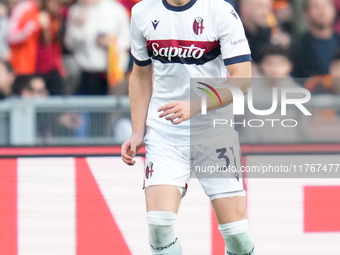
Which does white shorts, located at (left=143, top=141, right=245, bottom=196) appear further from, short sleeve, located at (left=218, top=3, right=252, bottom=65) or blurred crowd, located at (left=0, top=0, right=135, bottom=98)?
blurred crowd, located at (left=0, top=0, right=135, bottom=98)

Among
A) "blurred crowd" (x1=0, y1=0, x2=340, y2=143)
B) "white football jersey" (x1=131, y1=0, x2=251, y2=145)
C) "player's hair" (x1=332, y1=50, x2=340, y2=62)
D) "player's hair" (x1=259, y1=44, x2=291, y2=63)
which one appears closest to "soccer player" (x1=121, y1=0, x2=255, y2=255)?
"white football jersey" (x1=131, y1=0, x2=251, y2=145)

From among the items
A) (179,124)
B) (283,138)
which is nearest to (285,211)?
(283,138)

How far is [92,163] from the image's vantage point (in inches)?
197

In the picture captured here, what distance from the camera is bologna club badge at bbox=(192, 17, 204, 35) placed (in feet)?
12.9

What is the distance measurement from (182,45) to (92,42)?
11.6 ft

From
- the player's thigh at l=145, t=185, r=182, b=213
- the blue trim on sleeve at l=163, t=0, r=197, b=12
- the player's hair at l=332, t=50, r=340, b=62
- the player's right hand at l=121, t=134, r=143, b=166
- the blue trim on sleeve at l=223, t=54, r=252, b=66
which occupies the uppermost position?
the blue trim on sleeve at l=163, t=0, r=197, b=12

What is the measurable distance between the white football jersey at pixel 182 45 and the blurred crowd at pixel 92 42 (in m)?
2.98

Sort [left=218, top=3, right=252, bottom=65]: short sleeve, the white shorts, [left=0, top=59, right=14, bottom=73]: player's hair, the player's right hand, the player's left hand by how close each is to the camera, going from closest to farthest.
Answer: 1. the player's left hand
2. [left=218, top=3, right=252, bottom=65]: short sleeve
3. the white shorts
4. the player's right hand
5. [left=0, top=59, right=14, bottom=73]: player's hair

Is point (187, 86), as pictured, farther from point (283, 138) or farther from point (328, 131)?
→ point (328, 131)

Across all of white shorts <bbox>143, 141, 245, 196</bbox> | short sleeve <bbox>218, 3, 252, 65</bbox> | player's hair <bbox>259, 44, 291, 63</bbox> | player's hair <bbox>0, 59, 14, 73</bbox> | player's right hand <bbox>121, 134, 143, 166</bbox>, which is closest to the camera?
short sleeve <bbox>218, 3, 252, 65</bbox>

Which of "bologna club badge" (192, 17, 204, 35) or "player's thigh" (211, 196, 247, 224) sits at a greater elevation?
"bologna club badge" (192, 17, 204, 35)

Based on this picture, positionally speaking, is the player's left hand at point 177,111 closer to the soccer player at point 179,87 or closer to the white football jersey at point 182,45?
the soccer player at point 179,87

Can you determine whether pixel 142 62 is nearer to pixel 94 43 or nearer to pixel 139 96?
pixel 139 96

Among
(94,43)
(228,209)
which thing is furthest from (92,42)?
(228,209)
